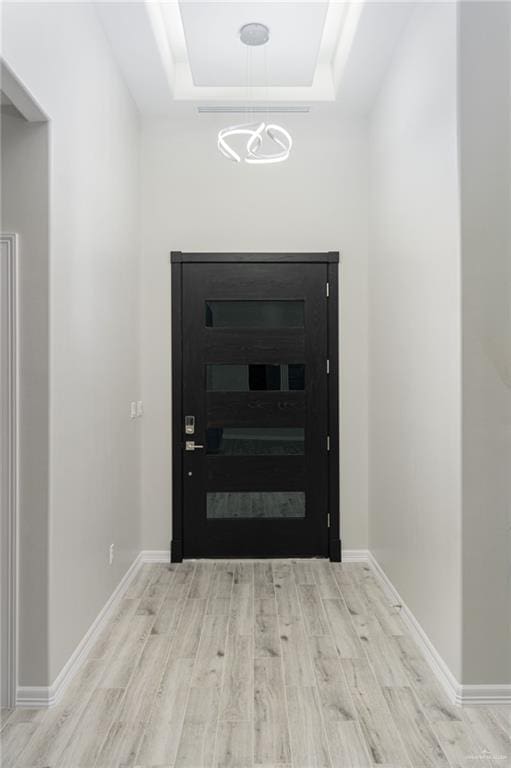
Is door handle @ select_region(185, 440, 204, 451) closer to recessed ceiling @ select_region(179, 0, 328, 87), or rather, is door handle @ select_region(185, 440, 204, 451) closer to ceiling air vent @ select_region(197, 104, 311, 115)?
ceiling air vent @ select_region(197, 104, 311, 115)

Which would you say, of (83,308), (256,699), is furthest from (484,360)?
(83,308)

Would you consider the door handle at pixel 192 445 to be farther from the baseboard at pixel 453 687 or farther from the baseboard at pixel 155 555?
the baseboard at pixel 453 687

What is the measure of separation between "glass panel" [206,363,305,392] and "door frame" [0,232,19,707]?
78.6 inches

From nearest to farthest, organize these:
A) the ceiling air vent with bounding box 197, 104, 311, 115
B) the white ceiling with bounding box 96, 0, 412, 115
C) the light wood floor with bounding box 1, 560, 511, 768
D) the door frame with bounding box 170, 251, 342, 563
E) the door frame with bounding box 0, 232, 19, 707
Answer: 1. the light wood floor with bounding box 1, 560, 511, 768
2. the door frame with bounding box 0, 232, 19, 707
3. the white ceiling with bounding box 96, 0, 412, 115
4. the ceiling air vent with bounding box 197, 104, 311, 115
5. the door frame with bounding box 170, 251, 342, 563

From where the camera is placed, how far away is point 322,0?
3.01 meters

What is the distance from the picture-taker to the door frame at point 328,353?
414cm

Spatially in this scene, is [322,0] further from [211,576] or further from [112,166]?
[211,576]

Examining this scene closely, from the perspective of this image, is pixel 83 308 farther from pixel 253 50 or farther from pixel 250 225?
pixel 253 50

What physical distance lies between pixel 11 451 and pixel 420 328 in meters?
1.96

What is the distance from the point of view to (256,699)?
235 cm

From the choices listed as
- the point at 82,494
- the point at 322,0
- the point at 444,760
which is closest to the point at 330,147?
the point at 322,0

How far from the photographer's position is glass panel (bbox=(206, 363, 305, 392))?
4148 millimetres

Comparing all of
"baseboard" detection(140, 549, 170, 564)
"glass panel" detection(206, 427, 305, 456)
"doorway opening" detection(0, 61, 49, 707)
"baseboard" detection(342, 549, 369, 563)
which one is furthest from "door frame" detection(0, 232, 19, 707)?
"baseboard" detection(342, 549, 369, 563)

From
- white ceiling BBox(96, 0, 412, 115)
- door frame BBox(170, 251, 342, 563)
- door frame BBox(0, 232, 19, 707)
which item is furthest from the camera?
door frame BBox(170, 251, 342, 563)
